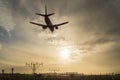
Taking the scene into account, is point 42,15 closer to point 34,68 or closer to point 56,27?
point 56,27

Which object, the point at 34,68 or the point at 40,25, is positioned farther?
the point at 34,68

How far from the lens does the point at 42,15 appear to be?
68.1 meters

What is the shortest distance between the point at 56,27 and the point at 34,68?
123076mm

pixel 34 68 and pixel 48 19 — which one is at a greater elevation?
pixel 48 19

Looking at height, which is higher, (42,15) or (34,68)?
(42,15)

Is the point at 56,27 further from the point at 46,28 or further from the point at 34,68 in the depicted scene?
the point at 34,68

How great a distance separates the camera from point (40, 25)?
225ft

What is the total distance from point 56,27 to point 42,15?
255 inches

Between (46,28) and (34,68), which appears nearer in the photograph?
(46,28)

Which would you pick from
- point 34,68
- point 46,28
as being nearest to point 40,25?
point 46,28

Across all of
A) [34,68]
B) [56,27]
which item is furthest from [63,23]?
[34,68]

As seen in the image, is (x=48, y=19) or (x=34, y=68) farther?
(x=34, y=68)

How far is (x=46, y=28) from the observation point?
6812 centimetres

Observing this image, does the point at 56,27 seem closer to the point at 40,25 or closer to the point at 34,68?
the point at 40,25
